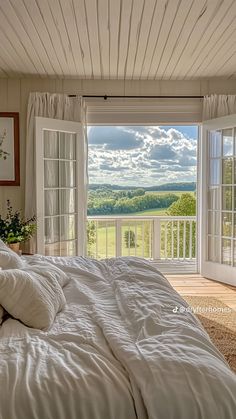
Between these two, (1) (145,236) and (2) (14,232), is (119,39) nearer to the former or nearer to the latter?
(2) (14,232)

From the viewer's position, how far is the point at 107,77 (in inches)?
171

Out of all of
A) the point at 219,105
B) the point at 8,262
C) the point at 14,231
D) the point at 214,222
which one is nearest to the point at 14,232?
the point at 14,231

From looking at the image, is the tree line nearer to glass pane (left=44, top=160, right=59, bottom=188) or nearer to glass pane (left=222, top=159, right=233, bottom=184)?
glass pane (left=222, top=159, right=233, bottom=184)

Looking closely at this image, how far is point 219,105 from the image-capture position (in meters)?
4.45

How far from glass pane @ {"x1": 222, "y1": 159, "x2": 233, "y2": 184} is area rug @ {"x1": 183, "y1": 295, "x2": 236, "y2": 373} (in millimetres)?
1531

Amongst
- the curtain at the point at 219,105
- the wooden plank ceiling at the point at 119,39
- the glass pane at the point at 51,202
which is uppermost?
the wooden plank ceiling at the point at 119,39

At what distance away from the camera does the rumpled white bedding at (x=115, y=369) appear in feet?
3.08

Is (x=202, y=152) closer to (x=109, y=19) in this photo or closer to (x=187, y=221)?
(x=187, y=221)

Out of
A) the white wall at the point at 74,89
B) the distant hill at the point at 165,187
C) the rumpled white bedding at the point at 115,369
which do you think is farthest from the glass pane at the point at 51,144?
the distant hill at the point at 165,187

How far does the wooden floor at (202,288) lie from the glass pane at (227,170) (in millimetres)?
1330

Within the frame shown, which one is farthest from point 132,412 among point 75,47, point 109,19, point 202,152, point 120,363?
point 202,152

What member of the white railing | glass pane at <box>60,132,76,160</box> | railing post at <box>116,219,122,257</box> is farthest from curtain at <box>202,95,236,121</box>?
railing post at <box>116,219,122,257</box>

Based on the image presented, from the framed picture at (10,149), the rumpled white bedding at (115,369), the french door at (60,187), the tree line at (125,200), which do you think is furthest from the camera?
the tree line at (125,200)

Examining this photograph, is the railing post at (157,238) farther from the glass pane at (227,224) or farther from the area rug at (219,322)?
the area rug at (219,322)
